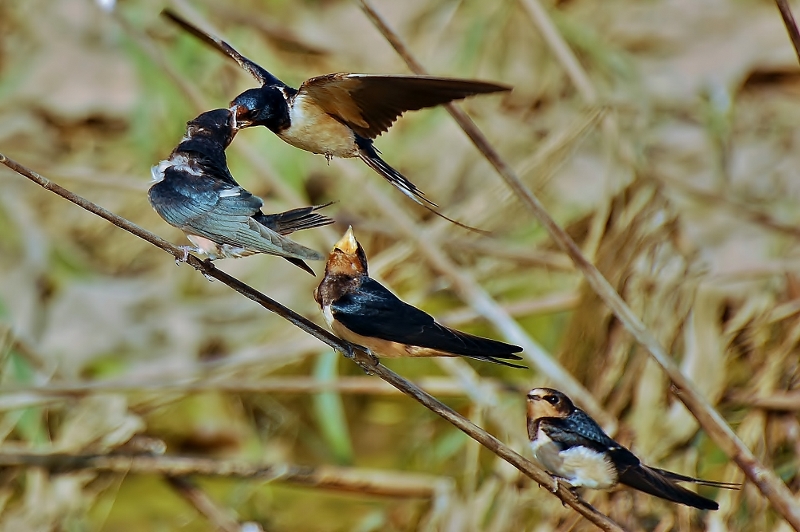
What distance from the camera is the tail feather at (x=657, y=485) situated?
162 cm

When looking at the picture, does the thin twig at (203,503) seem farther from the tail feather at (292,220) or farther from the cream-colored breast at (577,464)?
the tail feather at (292,220)

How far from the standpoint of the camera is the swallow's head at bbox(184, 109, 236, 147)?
1199mm

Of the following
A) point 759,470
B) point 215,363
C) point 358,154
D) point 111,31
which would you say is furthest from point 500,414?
point 111,31

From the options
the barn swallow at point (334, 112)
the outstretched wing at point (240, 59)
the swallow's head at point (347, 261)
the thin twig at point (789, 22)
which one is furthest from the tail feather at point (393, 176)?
the thin twig at point (789, 22)

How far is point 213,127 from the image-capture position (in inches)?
47.3

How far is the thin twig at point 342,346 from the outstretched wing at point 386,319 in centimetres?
6

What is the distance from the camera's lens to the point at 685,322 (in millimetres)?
2939

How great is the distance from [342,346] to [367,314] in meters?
0.14

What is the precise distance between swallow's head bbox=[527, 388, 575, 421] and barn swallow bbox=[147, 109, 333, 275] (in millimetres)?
713

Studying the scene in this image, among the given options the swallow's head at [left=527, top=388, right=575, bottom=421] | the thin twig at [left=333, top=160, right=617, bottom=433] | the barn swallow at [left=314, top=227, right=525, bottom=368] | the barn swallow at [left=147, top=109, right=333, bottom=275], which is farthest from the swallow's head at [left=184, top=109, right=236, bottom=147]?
the thin twig at [left=333, top=160, right=617, bottom=433]

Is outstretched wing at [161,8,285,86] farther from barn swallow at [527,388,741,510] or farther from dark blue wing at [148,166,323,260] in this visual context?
barn swallow at [527,388,741,510]

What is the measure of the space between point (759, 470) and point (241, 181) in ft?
8.98

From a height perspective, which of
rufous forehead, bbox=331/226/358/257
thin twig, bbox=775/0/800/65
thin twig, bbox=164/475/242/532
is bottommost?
rufous forehead, bbox=331/226/358/257

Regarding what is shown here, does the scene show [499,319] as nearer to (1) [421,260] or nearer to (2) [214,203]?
(1) [421,260]
